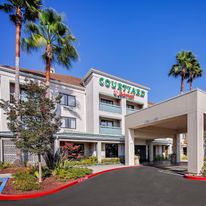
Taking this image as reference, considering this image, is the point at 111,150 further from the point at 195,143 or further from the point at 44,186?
the point at 44,186

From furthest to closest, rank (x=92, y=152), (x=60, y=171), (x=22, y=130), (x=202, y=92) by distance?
(x=92, y=152)
(x=202, y=92)
(x=60, y=171)
(x=22, y=130)

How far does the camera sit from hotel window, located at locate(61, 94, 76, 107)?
22.6 m

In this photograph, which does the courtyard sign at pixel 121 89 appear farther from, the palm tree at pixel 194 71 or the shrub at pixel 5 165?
the shrub at pixel 5 165

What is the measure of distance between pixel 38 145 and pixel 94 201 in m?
4.51

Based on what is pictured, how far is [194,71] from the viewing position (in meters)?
28.2

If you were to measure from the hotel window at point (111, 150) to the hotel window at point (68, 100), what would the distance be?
676 centimetres

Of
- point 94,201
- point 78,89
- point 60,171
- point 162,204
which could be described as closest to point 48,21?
point 78,89

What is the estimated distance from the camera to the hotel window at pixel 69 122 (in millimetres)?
22078

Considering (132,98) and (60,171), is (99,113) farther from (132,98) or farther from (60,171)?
(60,171)

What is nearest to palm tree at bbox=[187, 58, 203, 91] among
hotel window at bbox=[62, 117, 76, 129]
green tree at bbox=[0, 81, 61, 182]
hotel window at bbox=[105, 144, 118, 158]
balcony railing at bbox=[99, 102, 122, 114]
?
balcony railing at bbox=[99, 102, 122, 114]

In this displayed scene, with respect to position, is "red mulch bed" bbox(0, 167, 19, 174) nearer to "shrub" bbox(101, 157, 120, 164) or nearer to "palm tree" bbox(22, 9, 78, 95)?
"palm tree" bbox(22, 9, 78, 95)

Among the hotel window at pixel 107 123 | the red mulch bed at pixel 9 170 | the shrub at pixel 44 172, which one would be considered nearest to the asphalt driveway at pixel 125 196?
the shrub at pixel 44 172

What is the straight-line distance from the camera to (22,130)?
32.9 feet

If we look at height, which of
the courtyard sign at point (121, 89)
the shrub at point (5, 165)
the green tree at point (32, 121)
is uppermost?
the courtyard sign at point (121, 89)
